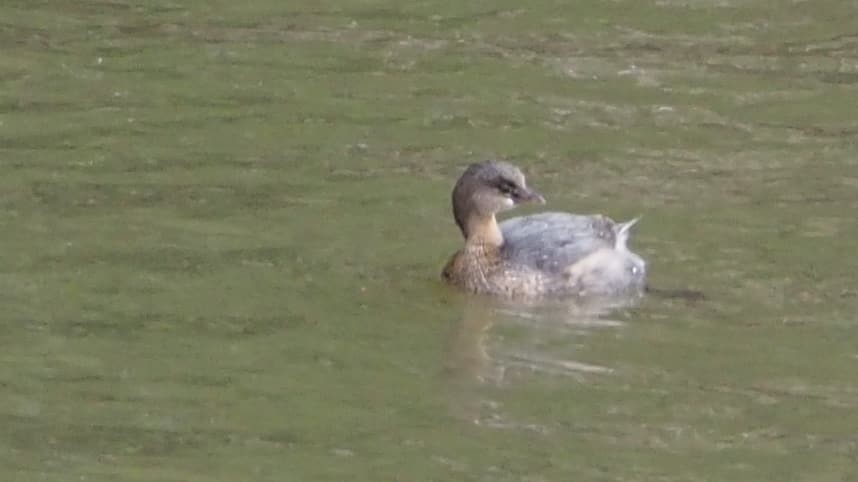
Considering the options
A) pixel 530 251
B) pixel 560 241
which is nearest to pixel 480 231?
pixel 530 251

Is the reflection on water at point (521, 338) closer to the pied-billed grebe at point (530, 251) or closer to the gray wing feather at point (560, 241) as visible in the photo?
the pied-billed grebe at point (530, 251)

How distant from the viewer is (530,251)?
44.8 ft

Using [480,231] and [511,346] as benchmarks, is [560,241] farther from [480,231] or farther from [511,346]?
[511,346]

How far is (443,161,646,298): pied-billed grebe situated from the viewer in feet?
44.1

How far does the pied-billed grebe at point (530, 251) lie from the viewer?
13.4 meters

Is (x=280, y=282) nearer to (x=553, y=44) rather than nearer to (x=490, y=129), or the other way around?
(x=490, y=129)

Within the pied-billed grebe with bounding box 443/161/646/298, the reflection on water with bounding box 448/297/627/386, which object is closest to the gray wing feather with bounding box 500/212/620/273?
the pied-billed grebe with bounding box 443/161/646/298

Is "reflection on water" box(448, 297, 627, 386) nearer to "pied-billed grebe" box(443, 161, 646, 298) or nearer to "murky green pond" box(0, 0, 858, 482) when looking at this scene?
"murky green pond" box(0, 0, 858, 482)

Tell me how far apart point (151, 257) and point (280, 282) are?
0.75 metres

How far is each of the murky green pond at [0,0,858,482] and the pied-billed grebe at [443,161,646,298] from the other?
8.1 inches

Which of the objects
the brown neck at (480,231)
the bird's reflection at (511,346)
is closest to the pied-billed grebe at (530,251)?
the brown neck at (480,231)

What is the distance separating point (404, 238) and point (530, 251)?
78 centimetres

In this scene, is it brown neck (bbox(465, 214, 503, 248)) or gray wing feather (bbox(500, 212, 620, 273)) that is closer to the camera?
gray wing feather (bbox(500, 212, 620, 273))

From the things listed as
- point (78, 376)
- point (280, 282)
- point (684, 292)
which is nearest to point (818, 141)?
point (684, 292)
